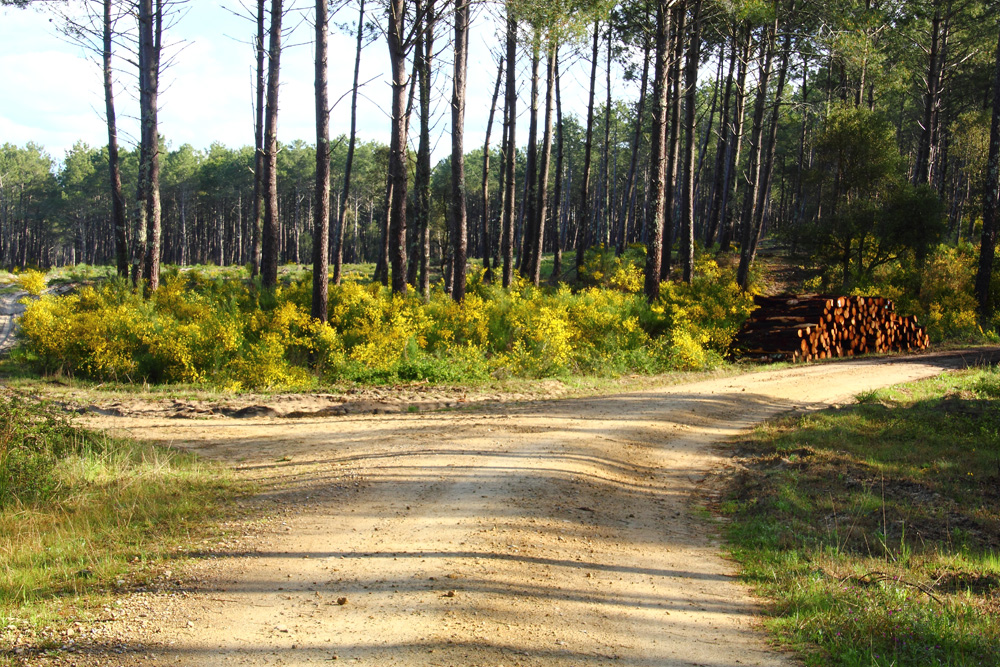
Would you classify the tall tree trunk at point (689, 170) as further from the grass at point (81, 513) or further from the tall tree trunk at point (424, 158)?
the grass at point (81, 513)

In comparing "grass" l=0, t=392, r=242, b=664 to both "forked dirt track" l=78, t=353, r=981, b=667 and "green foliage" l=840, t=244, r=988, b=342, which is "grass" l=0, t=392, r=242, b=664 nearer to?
"forked dirt track" l=78, t=353, r=981, b=667

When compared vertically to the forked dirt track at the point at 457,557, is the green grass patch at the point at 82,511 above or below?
above

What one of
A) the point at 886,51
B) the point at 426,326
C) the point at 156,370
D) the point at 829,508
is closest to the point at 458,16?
the point at 426,326

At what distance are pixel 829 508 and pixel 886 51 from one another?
1584 inches

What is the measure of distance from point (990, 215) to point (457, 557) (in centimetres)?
2604

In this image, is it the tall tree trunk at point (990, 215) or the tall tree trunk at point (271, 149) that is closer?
the tall tree trunk at point (271, 149)

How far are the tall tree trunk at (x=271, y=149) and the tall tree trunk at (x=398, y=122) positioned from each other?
126 inches

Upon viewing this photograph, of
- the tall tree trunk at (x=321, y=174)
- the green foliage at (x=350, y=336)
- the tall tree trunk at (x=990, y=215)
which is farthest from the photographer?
the tall tree trunk at (x=990, y=215)

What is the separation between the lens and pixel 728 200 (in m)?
39.2

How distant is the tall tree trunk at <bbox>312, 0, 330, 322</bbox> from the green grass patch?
22.4 ft

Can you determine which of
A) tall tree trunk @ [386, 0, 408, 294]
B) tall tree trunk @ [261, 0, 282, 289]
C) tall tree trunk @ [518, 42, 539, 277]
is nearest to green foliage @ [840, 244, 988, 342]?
tall tree trunk @ [518, 42, 539, 277]

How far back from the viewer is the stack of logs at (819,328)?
1906 centimetres

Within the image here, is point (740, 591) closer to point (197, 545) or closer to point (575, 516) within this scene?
point (575, 516)

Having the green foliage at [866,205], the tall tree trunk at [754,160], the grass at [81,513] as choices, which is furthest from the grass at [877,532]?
the green foliage at [866,205]
